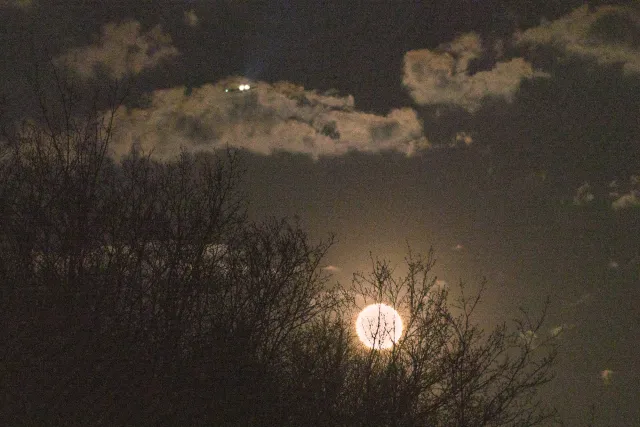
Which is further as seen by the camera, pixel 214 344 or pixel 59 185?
pixel 214 344

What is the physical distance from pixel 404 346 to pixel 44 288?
10.0m

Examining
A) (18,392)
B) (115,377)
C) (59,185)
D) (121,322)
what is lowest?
(18,392)

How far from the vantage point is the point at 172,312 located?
507 inches

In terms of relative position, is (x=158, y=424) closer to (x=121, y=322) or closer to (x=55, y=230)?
(x=121, y=322)

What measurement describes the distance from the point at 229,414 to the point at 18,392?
16.3ft

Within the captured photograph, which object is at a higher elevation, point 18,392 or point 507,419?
point 507,419

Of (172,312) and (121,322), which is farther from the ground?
(172,312)

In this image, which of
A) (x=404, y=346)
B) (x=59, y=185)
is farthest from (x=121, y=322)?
(x=404, y=346)

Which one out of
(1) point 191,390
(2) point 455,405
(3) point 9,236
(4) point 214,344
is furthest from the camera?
(2) point 455,405

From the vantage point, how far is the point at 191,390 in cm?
1227

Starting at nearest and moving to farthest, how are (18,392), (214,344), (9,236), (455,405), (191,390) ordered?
1. (18,392)
2. (9,236)
3. (191,390)
4. (214,344)
5. (455,405)

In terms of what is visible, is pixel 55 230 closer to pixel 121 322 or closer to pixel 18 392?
pixel 121 322

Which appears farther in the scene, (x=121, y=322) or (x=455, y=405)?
(x=455, y=405)

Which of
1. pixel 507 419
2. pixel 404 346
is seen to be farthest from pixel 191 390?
pixel 507 419
